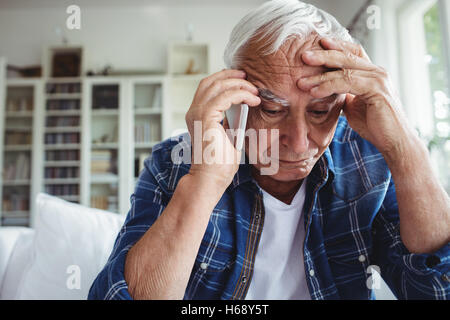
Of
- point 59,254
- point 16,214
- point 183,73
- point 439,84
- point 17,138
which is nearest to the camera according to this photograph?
point 59,254

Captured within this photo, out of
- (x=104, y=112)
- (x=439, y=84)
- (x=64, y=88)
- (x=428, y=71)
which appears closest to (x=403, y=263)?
(x=439, y=84)

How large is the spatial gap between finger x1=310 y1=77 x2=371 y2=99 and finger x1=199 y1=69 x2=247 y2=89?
0.14 m

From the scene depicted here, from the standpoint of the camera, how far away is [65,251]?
94 centimetres

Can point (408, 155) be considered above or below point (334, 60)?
below

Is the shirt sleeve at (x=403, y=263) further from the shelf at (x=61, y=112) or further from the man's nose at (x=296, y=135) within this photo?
the shelf at (x=61, y=112)

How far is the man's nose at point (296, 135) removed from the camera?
66 cm

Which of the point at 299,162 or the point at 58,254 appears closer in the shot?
the point at 299,162

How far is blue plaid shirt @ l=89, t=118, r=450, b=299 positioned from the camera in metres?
0.74

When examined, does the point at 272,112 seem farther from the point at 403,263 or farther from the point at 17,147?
the point at 17,147

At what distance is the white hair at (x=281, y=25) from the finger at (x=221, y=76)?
0.17ft

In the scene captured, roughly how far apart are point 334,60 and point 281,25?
0.13 meters
